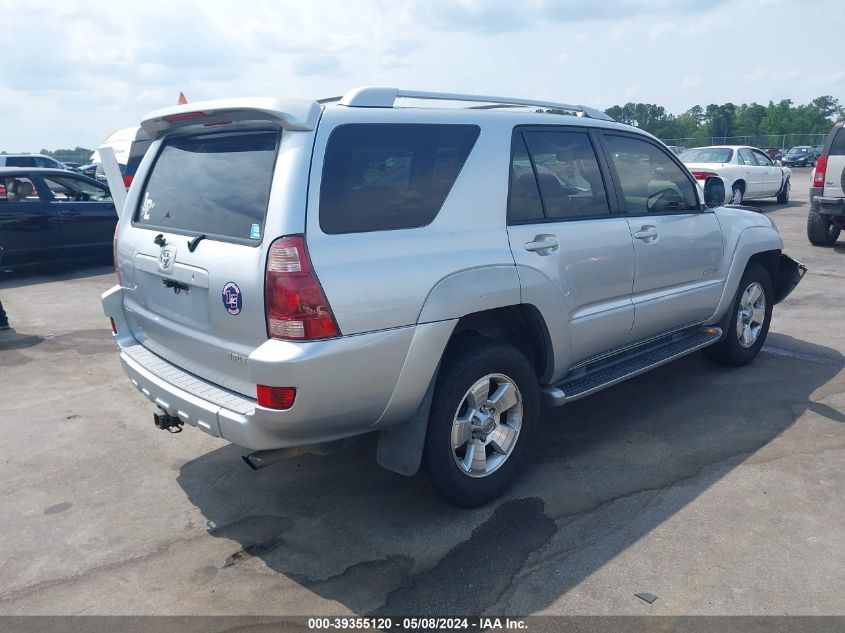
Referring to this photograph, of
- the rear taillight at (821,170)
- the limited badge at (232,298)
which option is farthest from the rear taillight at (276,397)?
the rear taillight at (821,170)

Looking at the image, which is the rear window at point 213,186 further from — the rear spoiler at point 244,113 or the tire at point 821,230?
the tire at point 821,230

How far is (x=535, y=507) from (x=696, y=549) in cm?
80

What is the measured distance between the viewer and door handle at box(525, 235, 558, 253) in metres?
3.83

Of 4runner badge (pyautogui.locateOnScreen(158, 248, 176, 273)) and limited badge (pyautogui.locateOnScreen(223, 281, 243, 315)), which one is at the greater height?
4runner badge (pyautogui.locateOnScreen(158, 248, 176, 273))

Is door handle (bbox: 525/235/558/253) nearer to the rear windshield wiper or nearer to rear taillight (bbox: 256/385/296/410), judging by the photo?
rear taillight (bbox: 256/385/296/410)

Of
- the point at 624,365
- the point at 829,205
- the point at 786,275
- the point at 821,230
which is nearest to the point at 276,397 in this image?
the point at 624,365

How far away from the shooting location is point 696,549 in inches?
131

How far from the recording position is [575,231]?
412 centimetres

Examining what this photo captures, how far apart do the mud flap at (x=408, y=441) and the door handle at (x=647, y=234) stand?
6.16 feet

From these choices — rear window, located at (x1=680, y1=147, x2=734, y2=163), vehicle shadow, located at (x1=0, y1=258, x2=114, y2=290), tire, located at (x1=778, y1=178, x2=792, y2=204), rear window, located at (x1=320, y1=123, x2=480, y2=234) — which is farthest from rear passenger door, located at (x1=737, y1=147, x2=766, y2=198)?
rear window, located at (x1=320, y1=123, x2=480, y2=234)

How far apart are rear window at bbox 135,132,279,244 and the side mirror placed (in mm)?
3381

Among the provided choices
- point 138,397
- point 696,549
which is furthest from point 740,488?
point 138,397

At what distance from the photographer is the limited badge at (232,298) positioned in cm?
313

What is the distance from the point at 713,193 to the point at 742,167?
1365 cm
